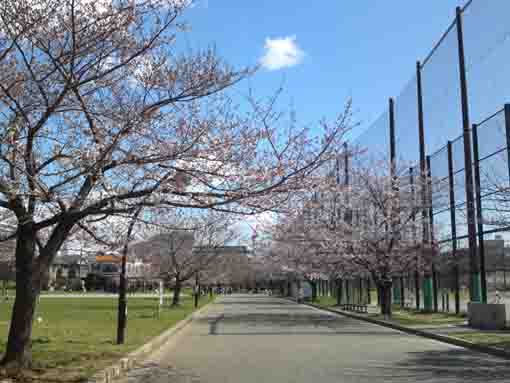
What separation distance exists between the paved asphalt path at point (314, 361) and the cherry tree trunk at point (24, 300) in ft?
5.76

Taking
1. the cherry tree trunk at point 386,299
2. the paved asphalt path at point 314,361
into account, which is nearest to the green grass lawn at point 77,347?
the paved asphalt path at point 314,361

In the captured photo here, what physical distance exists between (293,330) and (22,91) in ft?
45.9

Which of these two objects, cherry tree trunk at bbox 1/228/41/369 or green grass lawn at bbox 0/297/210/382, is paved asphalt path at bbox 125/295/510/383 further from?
cherry tree trunk at bbox 1/228/41/369

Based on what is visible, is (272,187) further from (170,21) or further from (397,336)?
(397,336)

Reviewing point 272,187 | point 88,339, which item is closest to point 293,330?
point 88,339

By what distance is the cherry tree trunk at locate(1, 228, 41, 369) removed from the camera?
10.0 meters

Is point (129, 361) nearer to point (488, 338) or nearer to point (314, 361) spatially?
point (314, 361)

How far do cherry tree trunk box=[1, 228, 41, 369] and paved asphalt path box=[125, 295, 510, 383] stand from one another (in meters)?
1.75

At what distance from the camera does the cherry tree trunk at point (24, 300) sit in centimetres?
1002

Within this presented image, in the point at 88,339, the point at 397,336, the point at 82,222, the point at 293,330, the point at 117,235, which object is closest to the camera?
the point at 82,222

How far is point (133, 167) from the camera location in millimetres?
9703

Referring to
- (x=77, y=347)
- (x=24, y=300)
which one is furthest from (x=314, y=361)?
(x=24, y=300)

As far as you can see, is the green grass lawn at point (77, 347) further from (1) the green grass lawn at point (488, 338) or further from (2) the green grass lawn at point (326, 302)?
(2) the green grass lawn at point (326, 302)

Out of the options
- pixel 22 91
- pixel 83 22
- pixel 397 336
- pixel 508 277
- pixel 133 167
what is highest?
pixel 83 22
